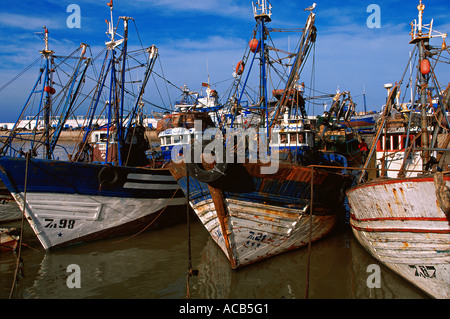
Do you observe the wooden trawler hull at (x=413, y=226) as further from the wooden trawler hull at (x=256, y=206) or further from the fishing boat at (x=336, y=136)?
the fishing boat at (x=336, y=136)

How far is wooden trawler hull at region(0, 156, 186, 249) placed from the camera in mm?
9375

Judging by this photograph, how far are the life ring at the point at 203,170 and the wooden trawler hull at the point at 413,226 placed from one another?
3322mm

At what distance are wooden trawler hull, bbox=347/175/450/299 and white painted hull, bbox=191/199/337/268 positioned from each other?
6.00 feet

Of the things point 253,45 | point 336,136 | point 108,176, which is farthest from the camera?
point 336,136

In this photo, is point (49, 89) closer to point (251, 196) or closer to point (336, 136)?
point (251, 196)

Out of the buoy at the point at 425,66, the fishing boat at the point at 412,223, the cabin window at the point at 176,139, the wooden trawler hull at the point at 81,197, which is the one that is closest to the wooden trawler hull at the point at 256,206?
the fishing boat at the point at 412,223

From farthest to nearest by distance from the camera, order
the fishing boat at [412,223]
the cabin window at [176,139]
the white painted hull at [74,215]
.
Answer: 1. the cabin window at [176,139]
2. the white painted hull at [74,215]
3. the fishing boat at [412,223]

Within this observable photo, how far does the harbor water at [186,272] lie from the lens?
7203 millimetres

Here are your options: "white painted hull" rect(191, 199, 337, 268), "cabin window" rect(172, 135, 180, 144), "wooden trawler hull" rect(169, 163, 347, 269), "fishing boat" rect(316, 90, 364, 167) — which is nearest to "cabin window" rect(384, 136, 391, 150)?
"wooden trawler hull" rect(169, 163, 347, 269)

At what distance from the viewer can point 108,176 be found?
1014cm

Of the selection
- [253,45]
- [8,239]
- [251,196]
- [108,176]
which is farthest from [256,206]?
[8,239]

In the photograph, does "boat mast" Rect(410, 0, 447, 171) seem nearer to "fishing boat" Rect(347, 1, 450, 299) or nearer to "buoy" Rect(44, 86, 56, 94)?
"fishing boat" Rect(347, 1, 450, 299)

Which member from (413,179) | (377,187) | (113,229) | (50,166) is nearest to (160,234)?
(113,229)

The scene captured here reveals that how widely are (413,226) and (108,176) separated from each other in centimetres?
Result: 856
